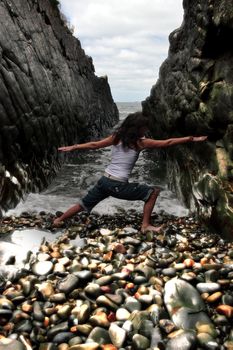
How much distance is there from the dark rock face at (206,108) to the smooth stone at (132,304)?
93.5 inches

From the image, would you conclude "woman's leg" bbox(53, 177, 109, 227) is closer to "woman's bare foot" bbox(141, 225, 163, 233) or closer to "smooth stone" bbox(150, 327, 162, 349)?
"woman's bare foot" bbox(141, 225, 163, 233)

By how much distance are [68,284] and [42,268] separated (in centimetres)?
63

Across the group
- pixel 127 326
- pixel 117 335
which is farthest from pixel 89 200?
pixel 117 335

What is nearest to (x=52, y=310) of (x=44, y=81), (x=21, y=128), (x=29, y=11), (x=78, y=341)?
(x=78, y=341)

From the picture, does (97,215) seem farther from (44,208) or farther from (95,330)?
(95,330)

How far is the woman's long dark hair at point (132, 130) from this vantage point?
21.5ft

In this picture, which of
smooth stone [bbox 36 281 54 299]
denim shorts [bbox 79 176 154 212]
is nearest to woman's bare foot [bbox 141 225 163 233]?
denim shorts [bbox 79 176 154 212]

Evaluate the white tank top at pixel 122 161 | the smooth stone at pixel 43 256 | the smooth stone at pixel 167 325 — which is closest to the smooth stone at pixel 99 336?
the smooth stone at pixel 167 325

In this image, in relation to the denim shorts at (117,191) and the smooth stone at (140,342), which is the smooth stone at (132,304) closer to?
the smooth stone at (140,342)

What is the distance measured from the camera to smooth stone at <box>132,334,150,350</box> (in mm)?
3332

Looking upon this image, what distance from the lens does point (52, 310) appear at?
3.87m

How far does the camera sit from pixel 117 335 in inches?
136

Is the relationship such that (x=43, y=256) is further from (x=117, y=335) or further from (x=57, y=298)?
(x=117, y=335)

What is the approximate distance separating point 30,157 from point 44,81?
3.14 meters
